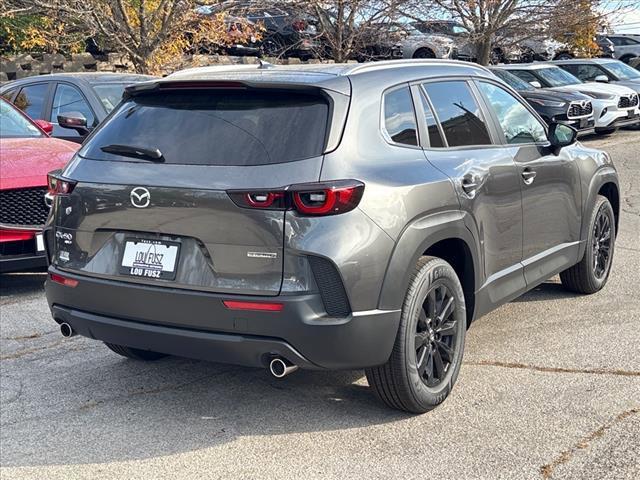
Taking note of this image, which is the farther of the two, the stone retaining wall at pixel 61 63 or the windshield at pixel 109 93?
the stone retaining wall at pixel 61 63

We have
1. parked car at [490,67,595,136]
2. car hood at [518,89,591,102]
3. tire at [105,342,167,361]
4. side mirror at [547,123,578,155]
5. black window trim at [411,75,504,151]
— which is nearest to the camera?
black window trim at [411,75,504,151]

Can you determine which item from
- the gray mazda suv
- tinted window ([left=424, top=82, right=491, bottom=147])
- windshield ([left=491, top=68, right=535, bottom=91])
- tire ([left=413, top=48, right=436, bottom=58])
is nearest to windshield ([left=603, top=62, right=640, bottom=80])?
windshield ([left=491, top=68, right=535, bottom=91])

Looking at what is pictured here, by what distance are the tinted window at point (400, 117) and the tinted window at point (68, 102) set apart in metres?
6.21

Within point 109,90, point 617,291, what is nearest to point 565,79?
point 109,90

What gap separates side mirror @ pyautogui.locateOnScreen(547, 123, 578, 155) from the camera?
5613 mm

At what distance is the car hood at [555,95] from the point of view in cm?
1673

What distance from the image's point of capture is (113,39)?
15.6 metres

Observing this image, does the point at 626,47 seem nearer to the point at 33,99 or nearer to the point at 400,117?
the point at 33,99

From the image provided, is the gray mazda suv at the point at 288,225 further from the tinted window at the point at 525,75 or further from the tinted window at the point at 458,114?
the tinted window at the point at 525,75

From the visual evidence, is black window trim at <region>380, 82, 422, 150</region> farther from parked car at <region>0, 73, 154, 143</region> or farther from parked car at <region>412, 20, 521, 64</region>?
parked car at <region>412, 20, 521, 64</region>

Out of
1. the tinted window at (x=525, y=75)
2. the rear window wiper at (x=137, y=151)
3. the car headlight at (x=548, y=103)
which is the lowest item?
the car headlight at (x=548, y=103)

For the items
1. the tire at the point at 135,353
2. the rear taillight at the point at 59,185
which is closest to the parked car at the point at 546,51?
the tire at the point at 135,353

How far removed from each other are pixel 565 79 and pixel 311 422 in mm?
16373

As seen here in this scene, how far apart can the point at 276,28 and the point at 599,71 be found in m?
8.08
